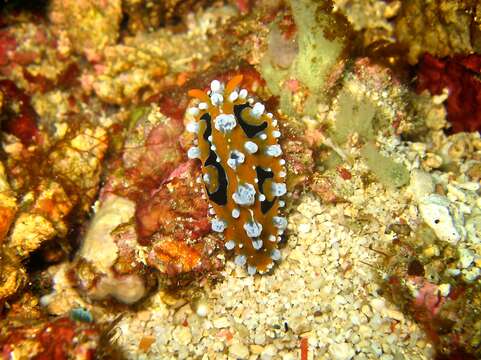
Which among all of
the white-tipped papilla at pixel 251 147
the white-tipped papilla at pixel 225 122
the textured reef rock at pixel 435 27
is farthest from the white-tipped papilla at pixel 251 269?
the textured reef rock at pixel 435 27

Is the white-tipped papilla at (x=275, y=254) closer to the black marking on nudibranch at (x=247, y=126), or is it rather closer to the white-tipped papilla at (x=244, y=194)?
the white-tipped papilla at (x=244, y=194)

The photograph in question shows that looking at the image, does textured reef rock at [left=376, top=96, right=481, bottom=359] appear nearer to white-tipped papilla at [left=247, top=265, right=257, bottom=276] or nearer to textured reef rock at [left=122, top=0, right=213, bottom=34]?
white-tipped papilla at [left=247, top=265, right=257, bottom=276]

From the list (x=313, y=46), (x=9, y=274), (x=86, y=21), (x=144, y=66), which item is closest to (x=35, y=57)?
(x=86, y=21)

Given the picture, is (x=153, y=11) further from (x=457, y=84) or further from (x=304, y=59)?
(x=457, y=84)

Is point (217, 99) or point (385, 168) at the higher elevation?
point (217, 99)

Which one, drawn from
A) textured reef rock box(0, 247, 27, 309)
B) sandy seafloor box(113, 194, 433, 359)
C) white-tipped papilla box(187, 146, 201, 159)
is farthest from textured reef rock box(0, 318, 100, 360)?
white-tipped papilla box(187, 146, 201, 159)

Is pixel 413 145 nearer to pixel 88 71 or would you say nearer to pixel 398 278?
pixel 398 278
